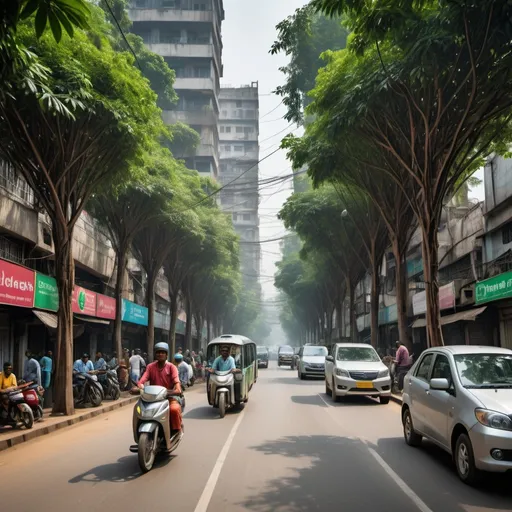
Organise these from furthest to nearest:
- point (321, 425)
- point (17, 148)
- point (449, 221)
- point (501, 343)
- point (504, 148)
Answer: point (449, 221) < point (501, 343) < point (504, 148) < point (17, 148) < point (321, 425)

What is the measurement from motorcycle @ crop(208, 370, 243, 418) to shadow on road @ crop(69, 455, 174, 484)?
4.95 m

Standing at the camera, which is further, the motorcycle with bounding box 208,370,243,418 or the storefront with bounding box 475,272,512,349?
the storefront with bounding box 475,272,512,349

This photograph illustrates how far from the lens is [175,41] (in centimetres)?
7725

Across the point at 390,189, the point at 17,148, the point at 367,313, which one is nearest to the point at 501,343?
the point at 390,189

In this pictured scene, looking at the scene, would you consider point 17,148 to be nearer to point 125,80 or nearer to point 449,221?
point 125,80

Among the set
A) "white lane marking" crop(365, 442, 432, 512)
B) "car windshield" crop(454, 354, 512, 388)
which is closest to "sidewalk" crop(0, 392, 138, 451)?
"white lane marking" crop(365, 442, 432, 512)

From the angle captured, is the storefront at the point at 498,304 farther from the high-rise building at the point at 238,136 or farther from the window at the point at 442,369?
the high-rise building at the point at 238,136

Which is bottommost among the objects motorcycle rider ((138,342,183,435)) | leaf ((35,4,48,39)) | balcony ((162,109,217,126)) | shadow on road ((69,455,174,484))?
shadow on road ((69,455,174,484))

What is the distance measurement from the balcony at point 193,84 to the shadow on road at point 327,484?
7385 centimetres

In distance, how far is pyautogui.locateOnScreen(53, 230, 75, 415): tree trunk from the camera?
14.0 m

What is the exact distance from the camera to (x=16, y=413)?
11203 mm

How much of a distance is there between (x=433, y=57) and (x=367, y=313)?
1544 inches

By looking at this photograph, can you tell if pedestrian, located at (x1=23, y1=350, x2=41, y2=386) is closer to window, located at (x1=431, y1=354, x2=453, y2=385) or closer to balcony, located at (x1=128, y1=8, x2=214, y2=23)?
window, located at (x1=431, y1=354, x2=453, y2=385)

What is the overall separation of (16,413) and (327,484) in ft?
24.3
